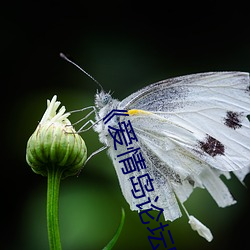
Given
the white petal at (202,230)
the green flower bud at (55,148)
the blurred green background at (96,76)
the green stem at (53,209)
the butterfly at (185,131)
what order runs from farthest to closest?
the blurred green background at (96,76)
the butterfly at (185,131)
the white petal at (202,230)
the green flower bud at (55,148)
the green stem at (53,209)

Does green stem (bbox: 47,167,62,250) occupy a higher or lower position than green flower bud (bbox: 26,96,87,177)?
lower

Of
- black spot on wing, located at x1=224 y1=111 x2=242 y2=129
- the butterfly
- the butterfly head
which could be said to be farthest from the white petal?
the butterfly head

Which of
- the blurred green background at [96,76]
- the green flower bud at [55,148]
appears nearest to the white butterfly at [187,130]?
the green flower bud at [55,148]

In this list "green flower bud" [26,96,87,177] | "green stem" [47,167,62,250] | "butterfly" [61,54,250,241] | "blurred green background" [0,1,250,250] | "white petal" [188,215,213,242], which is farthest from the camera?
"blurred green background" [0,1,250,250]

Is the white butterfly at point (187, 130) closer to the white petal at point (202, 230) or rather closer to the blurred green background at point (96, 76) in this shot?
the white petal at point (202, 230)

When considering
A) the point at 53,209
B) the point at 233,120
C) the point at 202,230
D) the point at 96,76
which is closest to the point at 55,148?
the point at 53,209

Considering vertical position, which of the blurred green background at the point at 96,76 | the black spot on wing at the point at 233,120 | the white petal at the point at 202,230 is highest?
the blurred green background at the point at 96,76

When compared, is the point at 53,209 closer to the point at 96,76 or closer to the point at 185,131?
the point at 185,131

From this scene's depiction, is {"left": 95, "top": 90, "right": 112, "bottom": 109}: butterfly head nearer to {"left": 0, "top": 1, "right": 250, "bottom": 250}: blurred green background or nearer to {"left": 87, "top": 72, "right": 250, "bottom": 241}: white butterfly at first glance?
{"left": 87, "top": 72, "right": 250, "bottom": 241}: white butterfly
